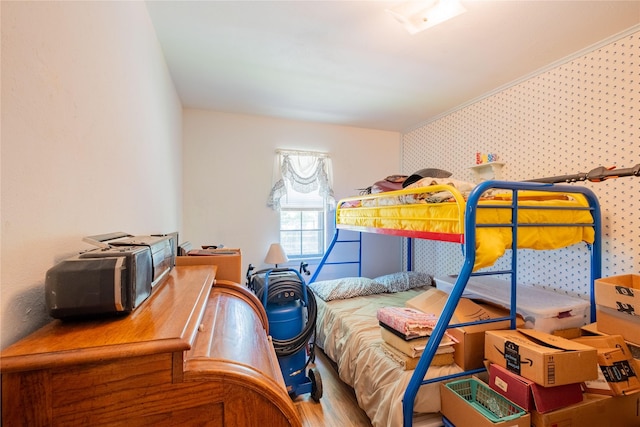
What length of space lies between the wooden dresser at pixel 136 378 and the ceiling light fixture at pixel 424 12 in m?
1.83

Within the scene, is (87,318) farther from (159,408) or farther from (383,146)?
(383,146)

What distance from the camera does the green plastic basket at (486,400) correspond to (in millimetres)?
1324

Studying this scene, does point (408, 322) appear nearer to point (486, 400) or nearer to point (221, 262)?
point (486, 400)

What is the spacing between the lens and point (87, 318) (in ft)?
1.74

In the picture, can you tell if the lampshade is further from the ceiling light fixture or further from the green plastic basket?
the ceiling light fixture

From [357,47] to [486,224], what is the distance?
1.55m

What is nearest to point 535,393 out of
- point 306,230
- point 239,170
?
point 306,230

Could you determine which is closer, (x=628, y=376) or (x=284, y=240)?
(x=628, y=376)

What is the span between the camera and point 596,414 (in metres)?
1.36

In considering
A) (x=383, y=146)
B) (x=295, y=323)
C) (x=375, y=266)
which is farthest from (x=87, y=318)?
(x=383, y=146)

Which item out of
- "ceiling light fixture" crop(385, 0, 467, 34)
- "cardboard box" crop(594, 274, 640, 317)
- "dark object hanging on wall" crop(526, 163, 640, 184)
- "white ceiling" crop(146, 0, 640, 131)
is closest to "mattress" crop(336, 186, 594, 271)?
"dark object hanging on wall" crop(526, 163, 640, 184)

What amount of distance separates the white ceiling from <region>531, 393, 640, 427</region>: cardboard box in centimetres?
220

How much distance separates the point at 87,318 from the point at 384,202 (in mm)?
Answer: 2018

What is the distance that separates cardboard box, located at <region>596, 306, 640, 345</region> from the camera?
1.52 meters
